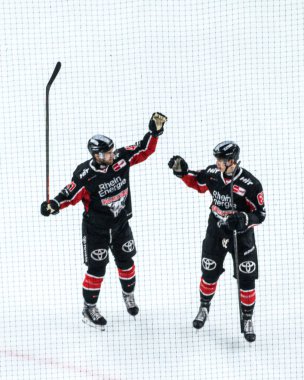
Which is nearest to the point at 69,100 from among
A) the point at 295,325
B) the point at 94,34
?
the point at 94,34

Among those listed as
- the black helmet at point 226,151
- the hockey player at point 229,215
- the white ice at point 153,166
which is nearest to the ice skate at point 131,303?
the white ice at point 153,166

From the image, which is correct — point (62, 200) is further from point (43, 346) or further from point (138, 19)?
point (138, 19)

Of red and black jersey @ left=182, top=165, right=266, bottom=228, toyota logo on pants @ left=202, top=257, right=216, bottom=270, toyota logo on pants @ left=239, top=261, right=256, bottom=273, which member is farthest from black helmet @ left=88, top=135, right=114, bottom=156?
toyota logo on pants @ left=239, top=261, right=256, bottom=273

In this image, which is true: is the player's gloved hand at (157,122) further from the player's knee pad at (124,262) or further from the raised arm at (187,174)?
the player's knee pad at (124,262)

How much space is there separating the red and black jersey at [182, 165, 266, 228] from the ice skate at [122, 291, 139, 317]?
110cm

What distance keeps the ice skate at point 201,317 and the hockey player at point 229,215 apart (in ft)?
0.44

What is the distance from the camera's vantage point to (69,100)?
9656mm

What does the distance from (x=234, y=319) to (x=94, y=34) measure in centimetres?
563

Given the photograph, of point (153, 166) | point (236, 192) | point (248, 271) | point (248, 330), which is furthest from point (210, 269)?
point (153, 166)

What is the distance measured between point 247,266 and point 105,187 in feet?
4.20

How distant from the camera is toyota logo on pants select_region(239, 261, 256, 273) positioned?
219 inches

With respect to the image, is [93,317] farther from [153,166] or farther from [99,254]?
[153,166]

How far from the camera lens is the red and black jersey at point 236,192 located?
17.7ft

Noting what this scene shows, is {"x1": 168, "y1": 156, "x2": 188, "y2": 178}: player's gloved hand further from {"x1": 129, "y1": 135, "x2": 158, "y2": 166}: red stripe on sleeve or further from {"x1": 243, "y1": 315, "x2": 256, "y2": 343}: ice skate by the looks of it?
{"x1": 243, "y1": 315, "x2": 256, "y2": 343}: ice skate
